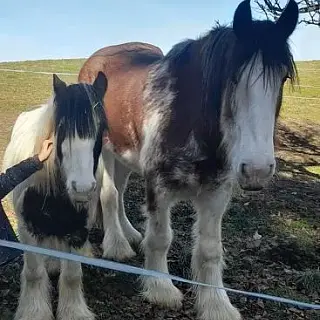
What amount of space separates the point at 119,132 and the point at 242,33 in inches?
72.6

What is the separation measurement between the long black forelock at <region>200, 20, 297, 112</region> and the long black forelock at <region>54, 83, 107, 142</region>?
709 mm

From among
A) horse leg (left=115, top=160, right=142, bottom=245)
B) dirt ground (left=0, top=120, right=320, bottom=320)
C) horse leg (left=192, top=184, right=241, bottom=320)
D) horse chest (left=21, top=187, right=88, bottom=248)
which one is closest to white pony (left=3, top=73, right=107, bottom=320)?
horse chest (left=21, top=187, right=88, bottom=248)

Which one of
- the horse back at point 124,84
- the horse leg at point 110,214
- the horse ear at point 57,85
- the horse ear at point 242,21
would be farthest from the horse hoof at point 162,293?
the horse ear at point 242,21

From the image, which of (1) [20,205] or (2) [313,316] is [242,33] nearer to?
(1) [20,205]

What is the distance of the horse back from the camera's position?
4273 mm

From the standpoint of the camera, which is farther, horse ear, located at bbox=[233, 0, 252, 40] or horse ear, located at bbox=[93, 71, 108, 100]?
horse ear, located at bbox=[93, 71, 108, 100]

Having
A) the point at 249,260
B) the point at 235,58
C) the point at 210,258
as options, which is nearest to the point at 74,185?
the point at 235,58

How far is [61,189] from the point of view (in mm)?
3266

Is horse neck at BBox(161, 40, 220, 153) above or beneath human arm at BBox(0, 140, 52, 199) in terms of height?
above

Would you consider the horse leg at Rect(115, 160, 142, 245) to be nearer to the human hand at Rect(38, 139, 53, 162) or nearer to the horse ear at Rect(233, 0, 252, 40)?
the human hand at Rect(38, 139, 53, 162)

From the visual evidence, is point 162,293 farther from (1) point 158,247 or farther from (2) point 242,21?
(2) point 242,21

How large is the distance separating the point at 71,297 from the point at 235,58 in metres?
1.93

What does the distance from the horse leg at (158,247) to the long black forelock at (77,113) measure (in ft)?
3.18

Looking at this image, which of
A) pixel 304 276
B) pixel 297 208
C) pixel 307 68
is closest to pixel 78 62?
pixel 307 68
